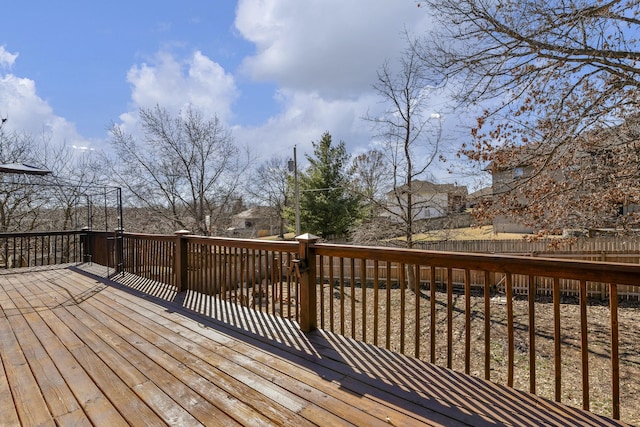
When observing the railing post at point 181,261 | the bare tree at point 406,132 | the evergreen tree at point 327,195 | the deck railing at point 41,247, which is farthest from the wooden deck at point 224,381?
the evergreen tree at point 327,195

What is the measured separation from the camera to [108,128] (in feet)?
42.1

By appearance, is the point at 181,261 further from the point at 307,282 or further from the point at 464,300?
the point at 464,300

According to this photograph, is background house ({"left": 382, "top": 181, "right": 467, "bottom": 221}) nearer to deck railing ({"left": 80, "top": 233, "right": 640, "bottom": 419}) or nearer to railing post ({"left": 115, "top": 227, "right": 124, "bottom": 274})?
deck railing ({"left": 80, "top": 233, "right": 640, "bottom": 419})

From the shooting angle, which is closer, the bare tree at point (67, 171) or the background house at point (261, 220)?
the bare tree at point (67, 171)

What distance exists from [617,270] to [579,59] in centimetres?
397

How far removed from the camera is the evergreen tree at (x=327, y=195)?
613 inches

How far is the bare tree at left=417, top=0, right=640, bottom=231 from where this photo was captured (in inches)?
160

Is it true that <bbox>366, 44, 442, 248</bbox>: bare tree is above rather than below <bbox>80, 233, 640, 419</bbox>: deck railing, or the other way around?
above

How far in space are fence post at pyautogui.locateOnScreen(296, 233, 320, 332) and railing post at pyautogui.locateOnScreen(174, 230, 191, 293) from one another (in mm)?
2283

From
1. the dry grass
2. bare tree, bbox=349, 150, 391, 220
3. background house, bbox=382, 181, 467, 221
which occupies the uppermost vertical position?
bare tree, bbox=349, 150, 391, 220

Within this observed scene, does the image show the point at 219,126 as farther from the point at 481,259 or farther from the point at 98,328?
the point at 481,259

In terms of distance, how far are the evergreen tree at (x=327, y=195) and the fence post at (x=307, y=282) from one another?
39.9 ft

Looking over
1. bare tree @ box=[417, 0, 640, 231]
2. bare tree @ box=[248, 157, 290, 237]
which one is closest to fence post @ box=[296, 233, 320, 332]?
bare tree @ box=[417, 0, 640, 231]

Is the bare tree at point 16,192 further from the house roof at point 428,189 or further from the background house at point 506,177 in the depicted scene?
the background house at point 506,177
